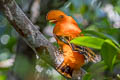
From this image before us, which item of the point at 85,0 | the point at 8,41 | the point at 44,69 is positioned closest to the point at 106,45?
the point at 44,69

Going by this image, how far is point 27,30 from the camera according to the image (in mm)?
1731

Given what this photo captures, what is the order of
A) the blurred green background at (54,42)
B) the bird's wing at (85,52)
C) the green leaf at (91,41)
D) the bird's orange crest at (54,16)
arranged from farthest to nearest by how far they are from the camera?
the bird's orange crest at (54,16), the bird's wing at (85,52), the green leaf at (91,41), the blurred green background at (54,42)

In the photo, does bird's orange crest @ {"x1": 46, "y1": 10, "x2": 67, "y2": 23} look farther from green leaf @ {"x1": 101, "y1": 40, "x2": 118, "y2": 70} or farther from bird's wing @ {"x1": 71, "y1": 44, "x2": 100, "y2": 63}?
green leaf @ {"x1": 101, "y1": 40, "x2": 118, "y2": 70}

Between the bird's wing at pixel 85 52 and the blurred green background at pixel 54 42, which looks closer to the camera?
the blurred green background at pixel 54 42

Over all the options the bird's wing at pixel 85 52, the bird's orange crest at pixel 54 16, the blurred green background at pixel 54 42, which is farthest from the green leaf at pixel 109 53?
the bird's orange crest at pixel 54 16

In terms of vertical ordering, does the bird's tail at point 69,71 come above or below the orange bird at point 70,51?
below

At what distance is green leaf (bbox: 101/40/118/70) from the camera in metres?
1.51

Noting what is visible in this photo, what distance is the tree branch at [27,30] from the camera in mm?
1637

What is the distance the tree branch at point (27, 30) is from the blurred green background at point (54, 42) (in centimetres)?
8

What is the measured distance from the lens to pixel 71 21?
2.10 metres

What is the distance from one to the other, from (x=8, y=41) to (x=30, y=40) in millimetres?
1219

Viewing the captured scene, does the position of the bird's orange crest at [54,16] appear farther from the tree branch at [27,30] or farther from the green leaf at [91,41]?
the green leaf at [91,41]

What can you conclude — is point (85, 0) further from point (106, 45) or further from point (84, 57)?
point (106, 45)

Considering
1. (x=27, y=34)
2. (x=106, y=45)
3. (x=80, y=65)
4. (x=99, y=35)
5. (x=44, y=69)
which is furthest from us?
(x=80, y=65)
